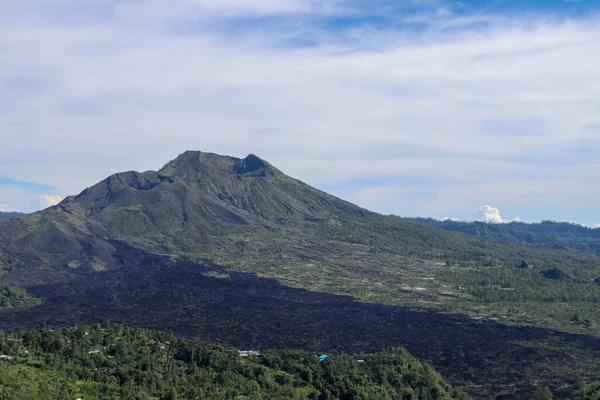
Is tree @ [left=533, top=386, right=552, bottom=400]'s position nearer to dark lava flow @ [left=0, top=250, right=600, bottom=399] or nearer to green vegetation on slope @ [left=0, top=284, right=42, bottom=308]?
dark lava flow @ [left=0, top=250, right=600, bottom=399]

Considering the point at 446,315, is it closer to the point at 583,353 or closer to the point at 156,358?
the point at 583,353

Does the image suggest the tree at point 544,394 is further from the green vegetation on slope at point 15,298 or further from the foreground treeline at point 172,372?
the green vegetation on slope at point 15,298

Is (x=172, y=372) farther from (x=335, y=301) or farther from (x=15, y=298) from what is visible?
(x=15, y=298)

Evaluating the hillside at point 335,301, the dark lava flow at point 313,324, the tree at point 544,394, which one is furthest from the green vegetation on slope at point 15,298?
the tree at point 544,394

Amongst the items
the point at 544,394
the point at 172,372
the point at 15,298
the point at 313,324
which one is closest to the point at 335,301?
the point at 313,324

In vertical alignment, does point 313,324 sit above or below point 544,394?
above

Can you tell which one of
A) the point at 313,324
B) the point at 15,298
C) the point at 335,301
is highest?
the point at 335,301

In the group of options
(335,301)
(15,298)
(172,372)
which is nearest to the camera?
(172,372)
